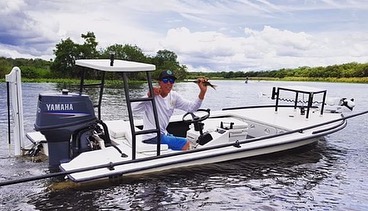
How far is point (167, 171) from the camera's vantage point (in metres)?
6.90

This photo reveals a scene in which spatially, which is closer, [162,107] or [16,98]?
[162,107]

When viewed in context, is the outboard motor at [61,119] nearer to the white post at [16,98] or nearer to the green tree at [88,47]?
the white post at [16,98]

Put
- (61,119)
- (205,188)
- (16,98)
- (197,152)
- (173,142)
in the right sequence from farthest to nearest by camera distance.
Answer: (16,98) < (173,142) < (197,152) < (205,188) < (61,119)

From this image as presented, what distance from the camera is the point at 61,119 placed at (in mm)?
5781

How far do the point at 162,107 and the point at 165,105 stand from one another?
0.22 feet

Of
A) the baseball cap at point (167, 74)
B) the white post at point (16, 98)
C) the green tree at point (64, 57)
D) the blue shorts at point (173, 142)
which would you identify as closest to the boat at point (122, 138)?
the white post at point (16, 98)

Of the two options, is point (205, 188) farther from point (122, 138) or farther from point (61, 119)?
point (61, 119)

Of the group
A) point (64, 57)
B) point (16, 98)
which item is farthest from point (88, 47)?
point (16, 98)

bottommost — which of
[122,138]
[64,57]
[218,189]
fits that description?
[218,189]

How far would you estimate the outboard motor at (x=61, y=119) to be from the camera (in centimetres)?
573

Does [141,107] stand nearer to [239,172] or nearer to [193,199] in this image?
[193,199]

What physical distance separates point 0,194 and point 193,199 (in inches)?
118

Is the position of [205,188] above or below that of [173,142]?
below

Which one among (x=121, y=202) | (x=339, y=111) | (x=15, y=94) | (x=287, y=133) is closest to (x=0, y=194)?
(x=121, y=202)
